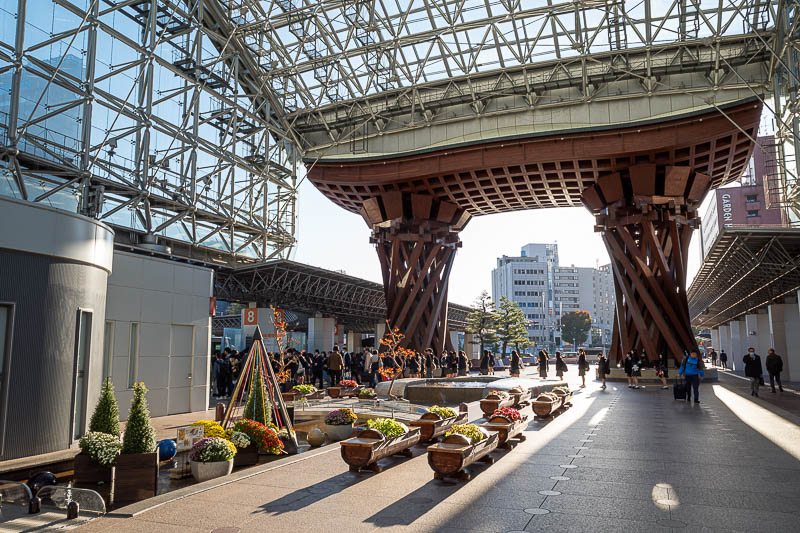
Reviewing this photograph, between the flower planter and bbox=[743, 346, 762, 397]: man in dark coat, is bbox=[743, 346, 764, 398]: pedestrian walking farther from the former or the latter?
the flower planter

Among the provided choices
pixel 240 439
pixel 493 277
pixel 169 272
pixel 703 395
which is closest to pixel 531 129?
pixel 703 395

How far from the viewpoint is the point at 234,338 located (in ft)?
146

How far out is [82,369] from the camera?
1015 centimetres

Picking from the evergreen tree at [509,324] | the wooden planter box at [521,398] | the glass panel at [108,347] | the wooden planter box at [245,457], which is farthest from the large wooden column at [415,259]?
the evergreen tree at [509,324]

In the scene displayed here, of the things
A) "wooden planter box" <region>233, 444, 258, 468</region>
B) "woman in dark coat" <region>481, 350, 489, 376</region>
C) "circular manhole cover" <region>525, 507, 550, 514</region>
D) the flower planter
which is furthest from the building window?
"woman in dark coat" <region>481, 350, 489, 376</region>

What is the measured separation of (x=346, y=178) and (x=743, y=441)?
26.6 metres

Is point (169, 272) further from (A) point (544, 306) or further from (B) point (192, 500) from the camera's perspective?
(A) point (544, 306)

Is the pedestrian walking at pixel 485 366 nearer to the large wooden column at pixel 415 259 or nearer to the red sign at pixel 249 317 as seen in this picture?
the large wooden column at pixel 415 259

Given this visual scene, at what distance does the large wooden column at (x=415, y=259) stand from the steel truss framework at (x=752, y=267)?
14.1 m

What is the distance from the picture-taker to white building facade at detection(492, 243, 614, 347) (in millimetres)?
122794

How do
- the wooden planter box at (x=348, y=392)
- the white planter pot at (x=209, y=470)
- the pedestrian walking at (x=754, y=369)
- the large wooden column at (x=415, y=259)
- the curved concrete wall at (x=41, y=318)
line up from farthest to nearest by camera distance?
the large wooden column at (x=415, y=259) → the wooden planter box at (x=348, y=392) → the pedestrian walking at (x=754, y=369) → the curved concrete wall at (x=41, y=318) → the white planter pot at (x=209, y=470)

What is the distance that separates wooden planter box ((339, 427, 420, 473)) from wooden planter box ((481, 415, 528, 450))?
1.52m

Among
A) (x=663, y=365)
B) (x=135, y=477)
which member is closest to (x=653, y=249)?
(x=663, y=365)

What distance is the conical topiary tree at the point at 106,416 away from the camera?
305 inches
